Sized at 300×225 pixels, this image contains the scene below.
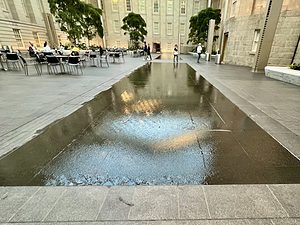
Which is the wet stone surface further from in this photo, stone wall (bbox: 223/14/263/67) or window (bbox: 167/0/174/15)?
window (bbox: 167/0/174/15)

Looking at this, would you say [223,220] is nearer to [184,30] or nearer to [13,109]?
[13,109]

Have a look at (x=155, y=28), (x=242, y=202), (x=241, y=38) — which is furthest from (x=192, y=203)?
(x=155, y=28)

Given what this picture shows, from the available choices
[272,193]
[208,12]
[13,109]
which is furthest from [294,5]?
[13,109]

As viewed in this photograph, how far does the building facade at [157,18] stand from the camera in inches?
1656

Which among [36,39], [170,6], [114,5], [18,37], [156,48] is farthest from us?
[156,48]

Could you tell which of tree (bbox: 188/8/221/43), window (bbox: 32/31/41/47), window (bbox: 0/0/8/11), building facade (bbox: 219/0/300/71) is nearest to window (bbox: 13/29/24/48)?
window (bbox: 0/0/8/11)

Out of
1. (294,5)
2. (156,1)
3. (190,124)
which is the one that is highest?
(156,1)

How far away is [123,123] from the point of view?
421 cm

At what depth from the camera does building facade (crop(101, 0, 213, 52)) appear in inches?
1656

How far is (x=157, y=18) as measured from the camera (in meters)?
43.0

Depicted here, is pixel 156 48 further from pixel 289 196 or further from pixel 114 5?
pixel 289 196

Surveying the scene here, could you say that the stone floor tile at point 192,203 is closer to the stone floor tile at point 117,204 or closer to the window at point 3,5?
the stone floor tile at point 117,204

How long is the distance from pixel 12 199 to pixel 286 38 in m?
16.8

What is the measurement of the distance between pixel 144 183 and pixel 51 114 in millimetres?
3523
